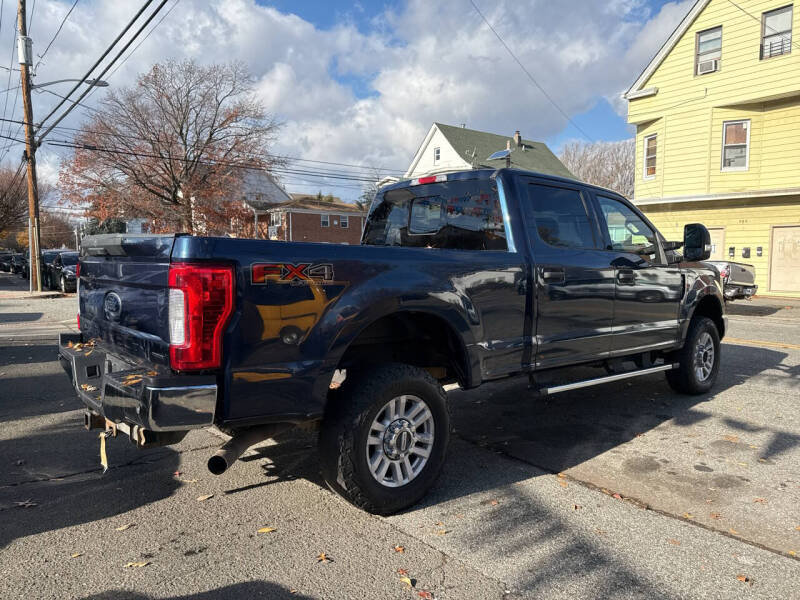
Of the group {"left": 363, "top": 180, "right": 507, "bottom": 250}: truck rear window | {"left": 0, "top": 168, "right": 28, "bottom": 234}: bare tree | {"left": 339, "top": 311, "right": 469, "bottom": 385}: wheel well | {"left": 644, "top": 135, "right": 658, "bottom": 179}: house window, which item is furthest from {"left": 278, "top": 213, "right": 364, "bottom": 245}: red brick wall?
{"left": 339, "top": 311, "right": 469, "bottom": 385}: wheel well

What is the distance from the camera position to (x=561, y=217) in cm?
464

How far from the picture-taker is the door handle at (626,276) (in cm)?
491

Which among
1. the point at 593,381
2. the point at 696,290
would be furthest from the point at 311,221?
the point at 593,381

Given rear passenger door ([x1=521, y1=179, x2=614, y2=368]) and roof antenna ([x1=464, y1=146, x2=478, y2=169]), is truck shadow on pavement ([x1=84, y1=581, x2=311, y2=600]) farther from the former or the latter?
roof antenna ([x1=464, y1=146, x2=478, y2=169])

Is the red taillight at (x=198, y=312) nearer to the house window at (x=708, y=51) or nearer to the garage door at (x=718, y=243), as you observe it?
the garage door at (x=718, y=243)

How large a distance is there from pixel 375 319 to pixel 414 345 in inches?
33.7

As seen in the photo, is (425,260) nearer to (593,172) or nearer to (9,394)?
(9,394)

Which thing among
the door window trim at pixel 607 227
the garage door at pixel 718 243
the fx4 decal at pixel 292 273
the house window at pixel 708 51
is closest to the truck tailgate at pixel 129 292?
the fx4 decal at pixel 292 273

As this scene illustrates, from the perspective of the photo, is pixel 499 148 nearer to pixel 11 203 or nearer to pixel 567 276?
pixel 567 276

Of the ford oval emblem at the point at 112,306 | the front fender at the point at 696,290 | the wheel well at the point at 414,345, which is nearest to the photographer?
the ford oval emblem at the point at 112,306

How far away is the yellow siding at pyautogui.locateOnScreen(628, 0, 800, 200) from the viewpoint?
17.2 metres

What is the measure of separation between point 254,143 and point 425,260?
30.8 metres

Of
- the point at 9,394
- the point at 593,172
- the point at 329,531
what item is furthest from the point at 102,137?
the point at 593,172

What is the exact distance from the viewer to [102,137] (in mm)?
30109
